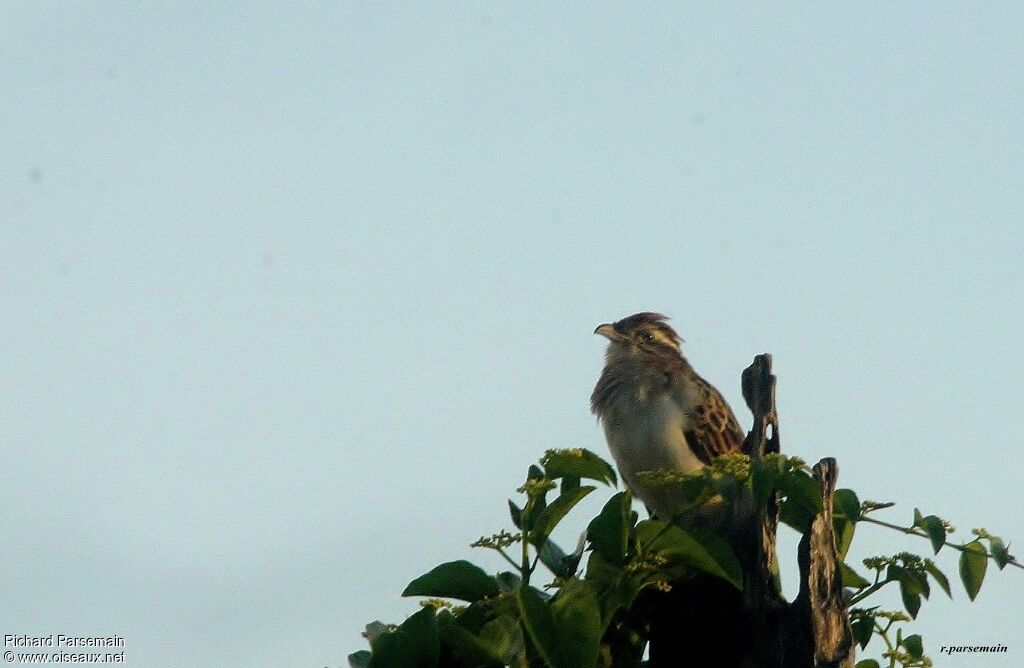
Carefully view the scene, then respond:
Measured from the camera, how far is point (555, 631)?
4.40 meters

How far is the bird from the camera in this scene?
7914mm

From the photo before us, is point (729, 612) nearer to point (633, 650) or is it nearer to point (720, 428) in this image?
point (633, 650)

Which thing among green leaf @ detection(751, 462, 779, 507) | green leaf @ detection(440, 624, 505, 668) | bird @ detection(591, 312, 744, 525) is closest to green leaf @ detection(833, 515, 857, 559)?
green leaf @ detection(751, 462, 779, 507)

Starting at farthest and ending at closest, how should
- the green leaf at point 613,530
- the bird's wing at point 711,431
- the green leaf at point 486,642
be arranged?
the bird's wing at point 711,431, the green leaf at point 613,530, the green leaf at point 486,642

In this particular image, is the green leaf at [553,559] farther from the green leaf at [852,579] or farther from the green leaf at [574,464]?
the green leaf at [852,579]

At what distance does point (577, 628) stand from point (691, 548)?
59 cm

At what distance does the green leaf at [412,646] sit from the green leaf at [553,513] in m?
0.47

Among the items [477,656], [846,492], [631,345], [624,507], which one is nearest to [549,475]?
[624,507]

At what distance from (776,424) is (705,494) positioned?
2.17 feet

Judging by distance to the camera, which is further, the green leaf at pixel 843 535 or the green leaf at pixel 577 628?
the green leaf at pixel 843 535

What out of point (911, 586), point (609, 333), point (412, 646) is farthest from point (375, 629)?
point (609, 333)

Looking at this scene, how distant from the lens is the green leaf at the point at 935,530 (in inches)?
201

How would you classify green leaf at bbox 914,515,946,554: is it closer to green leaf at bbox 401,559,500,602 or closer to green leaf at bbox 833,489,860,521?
green leaf at bbox 833,489,860,521

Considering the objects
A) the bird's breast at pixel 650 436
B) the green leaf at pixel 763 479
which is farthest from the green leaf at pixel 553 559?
the bird's breast at pixel 650 436
